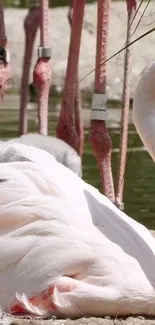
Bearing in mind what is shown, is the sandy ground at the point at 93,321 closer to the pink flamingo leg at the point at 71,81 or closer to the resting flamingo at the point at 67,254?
the resting flamingo at the point at 67,254

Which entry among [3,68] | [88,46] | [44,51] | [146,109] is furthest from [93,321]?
[88,46]

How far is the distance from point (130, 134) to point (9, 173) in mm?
4149

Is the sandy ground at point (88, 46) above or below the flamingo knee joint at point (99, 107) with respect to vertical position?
below

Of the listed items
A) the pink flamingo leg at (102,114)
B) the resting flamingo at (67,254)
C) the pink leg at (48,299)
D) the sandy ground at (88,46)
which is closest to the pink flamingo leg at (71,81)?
the pink flamingo leg at (102,114)

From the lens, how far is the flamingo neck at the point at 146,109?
→ 3.71m

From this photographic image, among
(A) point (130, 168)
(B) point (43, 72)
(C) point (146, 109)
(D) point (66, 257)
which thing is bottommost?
(A) point (130, 168)

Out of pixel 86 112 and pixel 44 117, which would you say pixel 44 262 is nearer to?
pixel 44 117

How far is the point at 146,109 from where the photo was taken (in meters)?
3.77

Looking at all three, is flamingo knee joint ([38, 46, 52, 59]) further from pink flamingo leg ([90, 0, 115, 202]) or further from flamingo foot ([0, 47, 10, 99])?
pink flamingo leg ([90, 0, 115, 202])

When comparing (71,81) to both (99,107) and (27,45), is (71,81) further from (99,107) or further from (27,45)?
(27,45)

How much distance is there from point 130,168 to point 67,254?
3.33 meters

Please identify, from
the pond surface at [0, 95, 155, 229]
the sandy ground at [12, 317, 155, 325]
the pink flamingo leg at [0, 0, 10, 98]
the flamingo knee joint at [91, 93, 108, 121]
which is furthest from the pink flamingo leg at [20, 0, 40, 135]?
the sandy ground at [12, 317, 155, 325]

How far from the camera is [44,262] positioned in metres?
3.32

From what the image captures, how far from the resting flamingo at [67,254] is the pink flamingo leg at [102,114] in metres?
1.46
